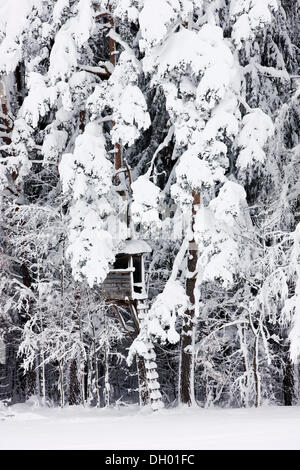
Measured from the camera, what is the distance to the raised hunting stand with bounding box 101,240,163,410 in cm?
1455

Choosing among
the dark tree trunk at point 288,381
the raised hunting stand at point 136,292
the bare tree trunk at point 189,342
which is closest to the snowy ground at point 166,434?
the raised hunting stand at point 136,292

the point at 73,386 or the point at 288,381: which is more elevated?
the point at 288,381

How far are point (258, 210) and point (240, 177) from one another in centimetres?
111

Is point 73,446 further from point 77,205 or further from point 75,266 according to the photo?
point 77,205

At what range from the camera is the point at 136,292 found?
14.9 metres

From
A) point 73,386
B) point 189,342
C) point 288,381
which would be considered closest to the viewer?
point 189,342

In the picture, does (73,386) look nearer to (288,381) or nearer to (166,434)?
(288,381)

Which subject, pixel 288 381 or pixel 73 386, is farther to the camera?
pixel 73 386

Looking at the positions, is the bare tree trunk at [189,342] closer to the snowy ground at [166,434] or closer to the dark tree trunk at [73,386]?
the dark tree trunk at [73,386]

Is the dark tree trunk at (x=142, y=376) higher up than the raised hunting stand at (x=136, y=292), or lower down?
lower down

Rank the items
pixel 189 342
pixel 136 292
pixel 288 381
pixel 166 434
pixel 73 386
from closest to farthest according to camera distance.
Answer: pixel 166 434
pixel 136 292
pixel 189 342
pixel 288 381
pixel 73 386

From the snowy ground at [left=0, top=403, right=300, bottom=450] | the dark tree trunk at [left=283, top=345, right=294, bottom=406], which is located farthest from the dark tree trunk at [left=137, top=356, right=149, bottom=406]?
the snowy ground at [left=0, top=403, right=300, bottom=450]

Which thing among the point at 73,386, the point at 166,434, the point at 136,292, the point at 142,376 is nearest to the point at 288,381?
the point at 142,376

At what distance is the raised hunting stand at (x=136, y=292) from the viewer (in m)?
14.6
